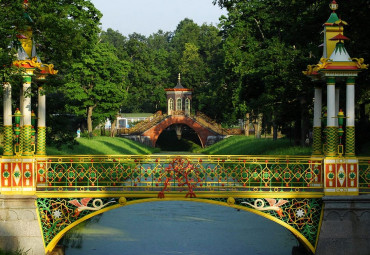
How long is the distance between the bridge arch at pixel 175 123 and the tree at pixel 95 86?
1570 centimetres

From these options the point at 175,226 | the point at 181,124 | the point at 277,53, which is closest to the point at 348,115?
the point at 175,226

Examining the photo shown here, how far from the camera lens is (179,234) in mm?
28172

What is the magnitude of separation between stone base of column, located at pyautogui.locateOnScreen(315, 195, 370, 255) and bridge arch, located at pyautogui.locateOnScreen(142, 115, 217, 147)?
206 feet

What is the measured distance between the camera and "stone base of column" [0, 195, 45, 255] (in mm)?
20094

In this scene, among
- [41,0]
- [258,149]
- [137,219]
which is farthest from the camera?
[258,149]

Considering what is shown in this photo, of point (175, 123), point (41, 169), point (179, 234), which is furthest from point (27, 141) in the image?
point (175, 123)

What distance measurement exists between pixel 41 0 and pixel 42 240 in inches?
401

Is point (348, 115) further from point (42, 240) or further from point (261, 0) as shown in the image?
point (261, 0)

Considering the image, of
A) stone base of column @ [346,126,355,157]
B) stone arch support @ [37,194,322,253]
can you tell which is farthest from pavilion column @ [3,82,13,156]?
stone base of column @ [346,126,355,157]

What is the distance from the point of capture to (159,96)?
95.2m

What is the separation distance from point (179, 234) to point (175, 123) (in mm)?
59382

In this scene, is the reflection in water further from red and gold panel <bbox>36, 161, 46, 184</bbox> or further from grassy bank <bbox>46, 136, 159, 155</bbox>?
grassy bank <bbox>46, 136, 159, 155</bbox>

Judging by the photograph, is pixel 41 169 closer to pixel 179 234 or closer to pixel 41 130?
pixel 41 130

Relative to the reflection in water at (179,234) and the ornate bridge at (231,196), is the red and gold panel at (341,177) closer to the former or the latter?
the ornate bridge at (231,196)
